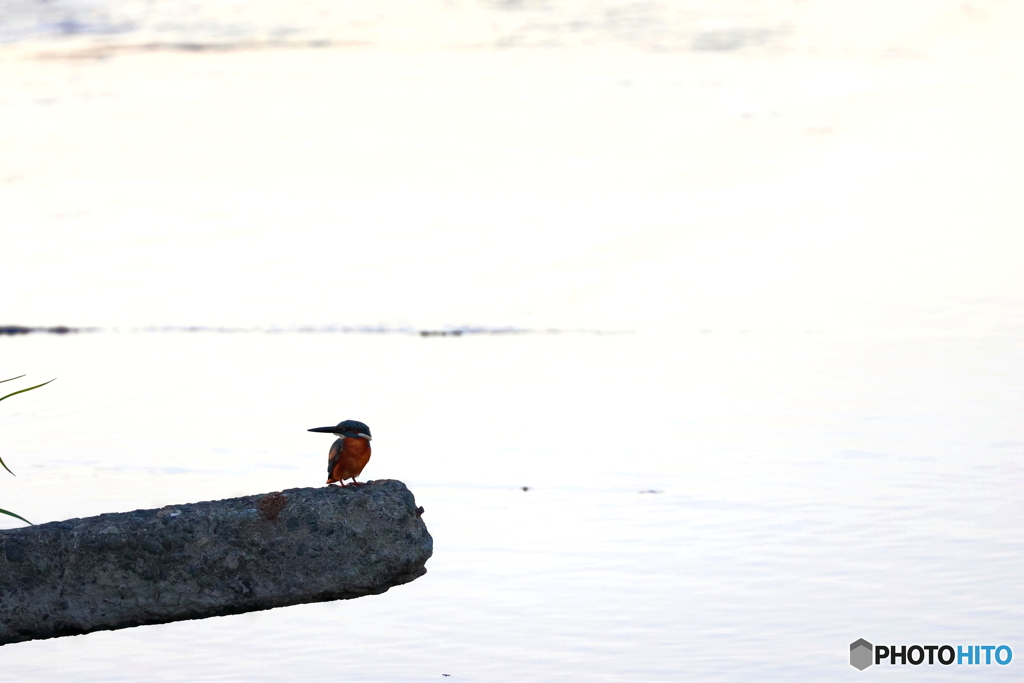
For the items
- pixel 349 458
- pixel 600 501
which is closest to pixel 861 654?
pixel 349 458

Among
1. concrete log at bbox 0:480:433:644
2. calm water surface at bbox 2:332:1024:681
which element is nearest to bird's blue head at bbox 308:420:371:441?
concrete log at bbox 0:480:433:644

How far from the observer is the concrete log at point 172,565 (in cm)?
665

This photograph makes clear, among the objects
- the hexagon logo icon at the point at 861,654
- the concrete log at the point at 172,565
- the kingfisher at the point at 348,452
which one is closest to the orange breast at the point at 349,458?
the kingfisher at the point at 348,452

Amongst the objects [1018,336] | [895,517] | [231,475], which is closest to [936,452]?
[895,517]

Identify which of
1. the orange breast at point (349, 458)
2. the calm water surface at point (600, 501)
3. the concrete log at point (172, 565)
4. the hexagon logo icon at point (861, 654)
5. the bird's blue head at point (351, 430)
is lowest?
the calm water surface at point (600, 501)

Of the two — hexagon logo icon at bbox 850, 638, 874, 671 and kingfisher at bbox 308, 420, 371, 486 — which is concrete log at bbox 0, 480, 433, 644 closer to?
kingfisher at bbox 308, 420, 371, 486

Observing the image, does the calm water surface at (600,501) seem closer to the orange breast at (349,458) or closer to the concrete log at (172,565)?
the concrete log at (172,565)

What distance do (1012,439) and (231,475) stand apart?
39.3 ft

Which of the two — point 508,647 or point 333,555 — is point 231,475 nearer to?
point 508,647

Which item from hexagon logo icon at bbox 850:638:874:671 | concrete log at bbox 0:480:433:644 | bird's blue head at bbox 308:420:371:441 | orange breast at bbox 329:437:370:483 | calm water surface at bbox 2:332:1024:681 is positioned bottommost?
calm water surface at bbox 2:332:1024:681

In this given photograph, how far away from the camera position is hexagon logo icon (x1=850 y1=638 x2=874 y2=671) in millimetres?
8619

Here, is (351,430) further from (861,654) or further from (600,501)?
(600,501)

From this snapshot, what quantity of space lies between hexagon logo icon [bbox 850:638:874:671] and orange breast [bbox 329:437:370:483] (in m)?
4.06

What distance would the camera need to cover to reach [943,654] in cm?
866
